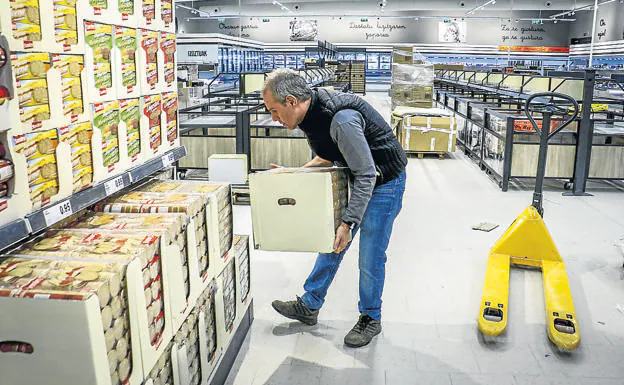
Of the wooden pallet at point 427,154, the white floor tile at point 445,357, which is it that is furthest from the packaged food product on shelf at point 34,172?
the wooden pallet at point 427,154

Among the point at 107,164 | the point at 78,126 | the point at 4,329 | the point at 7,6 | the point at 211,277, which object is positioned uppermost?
the point at 7,6

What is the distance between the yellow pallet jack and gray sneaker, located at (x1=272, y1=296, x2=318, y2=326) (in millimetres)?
1001

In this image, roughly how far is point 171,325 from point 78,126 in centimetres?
77

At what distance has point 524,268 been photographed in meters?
4.30

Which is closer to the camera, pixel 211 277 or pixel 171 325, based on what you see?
pixel 171 325

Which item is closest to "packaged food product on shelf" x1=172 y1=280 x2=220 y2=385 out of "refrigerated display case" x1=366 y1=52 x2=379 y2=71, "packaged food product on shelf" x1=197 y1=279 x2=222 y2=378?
"packaged food product on shelf" x1=197 y1=279 x2=222 y2=378

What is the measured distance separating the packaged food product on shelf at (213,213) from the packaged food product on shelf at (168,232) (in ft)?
0.72

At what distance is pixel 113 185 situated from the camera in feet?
6.77

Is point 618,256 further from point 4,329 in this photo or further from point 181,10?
point 181,10

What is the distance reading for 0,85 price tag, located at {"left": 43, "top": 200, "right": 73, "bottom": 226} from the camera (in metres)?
1.66

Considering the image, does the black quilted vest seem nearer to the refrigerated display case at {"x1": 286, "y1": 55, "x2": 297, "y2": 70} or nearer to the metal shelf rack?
the metal shelf rack

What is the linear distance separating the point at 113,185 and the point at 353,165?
1.07 meters

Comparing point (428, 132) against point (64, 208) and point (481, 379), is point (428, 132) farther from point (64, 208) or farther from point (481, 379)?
point (64, 208)

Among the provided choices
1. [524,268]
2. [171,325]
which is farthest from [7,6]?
[524,268]
